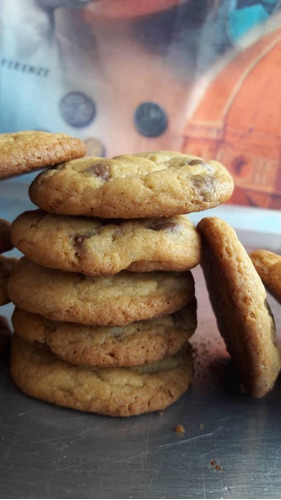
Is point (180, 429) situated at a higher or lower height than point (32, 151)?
lower

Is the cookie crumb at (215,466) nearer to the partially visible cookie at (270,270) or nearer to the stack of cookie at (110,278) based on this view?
the stack of cookie at (110,278)

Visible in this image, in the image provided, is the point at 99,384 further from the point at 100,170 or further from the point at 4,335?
the point at 100,170

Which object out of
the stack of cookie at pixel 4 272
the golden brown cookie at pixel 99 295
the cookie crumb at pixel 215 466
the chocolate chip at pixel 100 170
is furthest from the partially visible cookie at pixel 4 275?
the cookie crumb at pixel 215 466

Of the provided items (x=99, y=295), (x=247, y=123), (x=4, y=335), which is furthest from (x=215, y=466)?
(x=247, y=123)

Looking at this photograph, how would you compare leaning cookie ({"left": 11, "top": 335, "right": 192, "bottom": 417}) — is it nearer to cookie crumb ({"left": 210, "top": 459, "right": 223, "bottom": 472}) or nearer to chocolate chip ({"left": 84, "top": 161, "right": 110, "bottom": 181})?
cookie crumb ({"left": 210, "top": 459, "right": 223, "bottom": 472})

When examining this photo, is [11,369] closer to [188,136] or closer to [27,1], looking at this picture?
[188,136]

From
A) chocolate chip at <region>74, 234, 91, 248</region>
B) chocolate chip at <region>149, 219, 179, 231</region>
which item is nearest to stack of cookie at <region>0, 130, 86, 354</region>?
chocolate chip at <region>74, 234, 91, 248</region>
